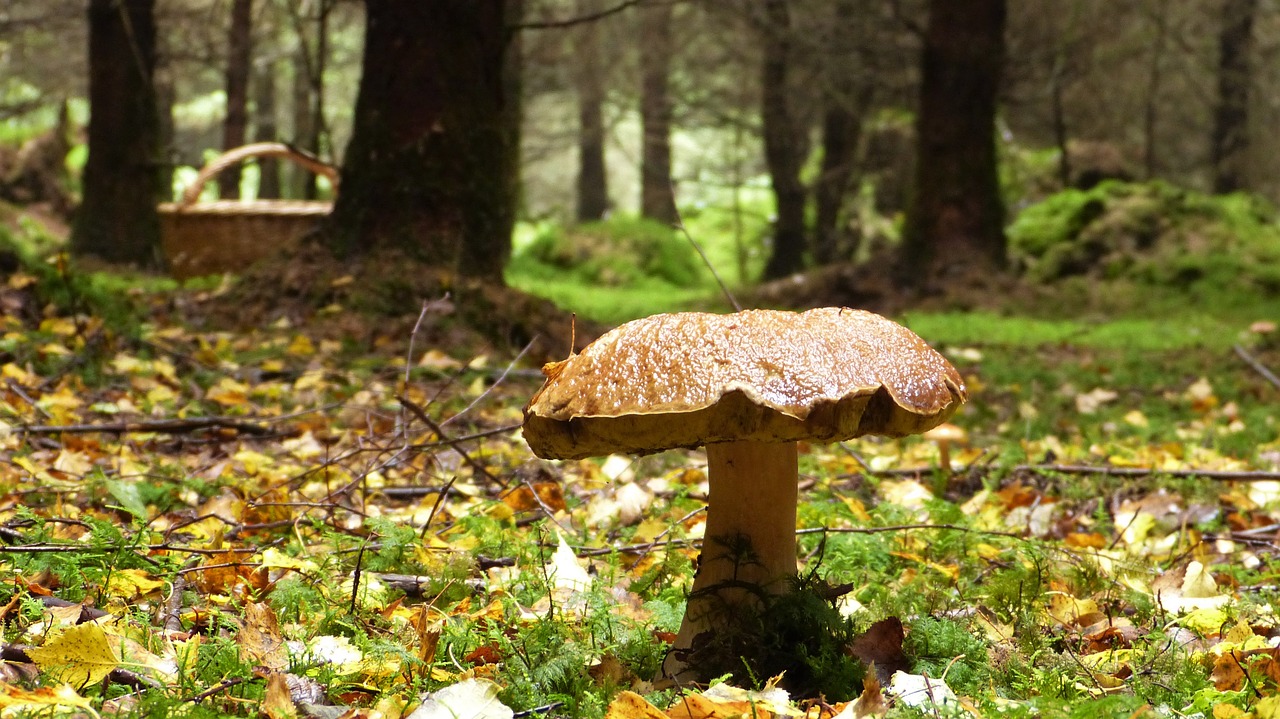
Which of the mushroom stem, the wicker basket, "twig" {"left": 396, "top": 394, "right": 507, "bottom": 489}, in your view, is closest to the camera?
the mushroom stem

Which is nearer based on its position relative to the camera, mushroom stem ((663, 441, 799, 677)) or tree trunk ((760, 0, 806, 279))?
mushroom stem ((663, 441, 799, 677))

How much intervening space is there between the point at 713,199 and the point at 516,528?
19546 mm

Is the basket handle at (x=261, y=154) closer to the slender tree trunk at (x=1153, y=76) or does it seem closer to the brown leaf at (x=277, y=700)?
the brown leaf at (x=277, y=700)

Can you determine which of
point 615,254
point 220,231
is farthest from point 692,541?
point 615,254

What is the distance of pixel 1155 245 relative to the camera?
32.8ft

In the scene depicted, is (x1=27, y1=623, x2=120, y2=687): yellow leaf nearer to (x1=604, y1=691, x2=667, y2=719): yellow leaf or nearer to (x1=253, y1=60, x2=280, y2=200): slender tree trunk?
(x1=604, y1=691, x2=667, y2=719): yellow leaf

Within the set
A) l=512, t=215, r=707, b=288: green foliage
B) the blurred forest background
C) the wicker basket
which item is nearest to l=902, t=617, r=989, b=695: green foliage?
the blurred forest background

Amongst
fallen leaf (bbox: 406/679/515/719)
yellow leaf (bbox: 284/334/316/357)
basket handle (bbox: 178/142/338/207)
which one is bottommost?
fallen leaf (bbox: 406/679/515/719)

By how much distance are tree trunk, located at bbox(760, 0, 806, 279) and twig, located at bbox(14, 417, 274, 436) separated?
384 inches

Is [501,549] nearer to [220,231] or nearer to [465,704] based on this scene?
[465,704]

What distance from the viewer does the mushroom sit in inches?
60.1

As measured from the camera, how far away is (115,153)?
31.8 ft

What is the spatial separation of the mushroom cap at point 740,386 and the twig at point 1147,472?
6.50 ft

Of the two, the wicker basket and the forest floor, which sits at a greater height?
the wicker basket
